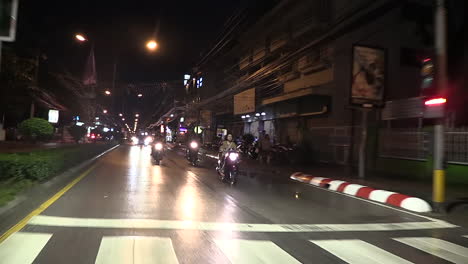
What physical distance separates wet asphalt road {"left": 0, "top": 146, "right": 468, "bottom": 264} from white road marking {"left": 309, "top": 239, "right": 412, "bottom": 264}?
0.6 inches

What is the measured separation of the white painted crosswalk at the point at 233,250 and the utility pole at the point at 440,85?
3351 millimetres

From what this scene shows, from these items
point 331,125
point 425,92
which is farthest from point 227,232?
point 331,125

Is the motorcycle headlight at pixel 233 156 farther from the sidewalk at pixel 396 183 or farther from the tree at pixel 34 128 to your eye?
the tree at pixel 34 128

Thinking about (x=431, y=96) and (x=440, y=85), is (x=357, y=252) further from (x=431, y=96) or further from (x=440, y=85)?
(x=431, y=96)

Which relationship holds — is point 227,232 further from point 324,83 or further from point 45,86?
point 45,86

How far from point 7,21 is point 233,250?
5.35 metres

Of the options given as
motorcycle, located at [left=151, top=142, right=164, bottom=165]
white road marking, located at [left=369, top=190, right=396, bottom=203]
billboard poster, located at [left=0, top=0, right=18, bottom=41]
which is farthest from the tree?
white road marking, located at [left=369, top=190, right=396, bottom=203]

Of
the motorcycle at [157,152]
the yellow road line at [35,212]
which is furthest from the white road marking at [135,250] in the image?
the motorcycle at [157,152]

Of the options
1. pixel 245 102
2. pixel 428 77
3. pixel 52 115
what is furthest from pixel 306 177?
pixel 52 115

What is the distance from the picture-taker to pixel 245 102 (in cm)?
3616

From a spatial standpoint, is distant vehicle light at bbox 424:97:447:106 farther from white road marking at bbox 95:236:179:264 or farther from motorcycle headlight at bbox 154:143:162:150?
motorcycle headlight at bbox 154:143:162:150

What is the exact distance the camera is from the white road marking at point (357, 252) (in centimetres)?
601

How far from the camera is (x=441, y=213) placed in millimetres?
10258

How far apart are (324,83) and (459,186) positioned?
39.6 feet
